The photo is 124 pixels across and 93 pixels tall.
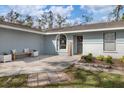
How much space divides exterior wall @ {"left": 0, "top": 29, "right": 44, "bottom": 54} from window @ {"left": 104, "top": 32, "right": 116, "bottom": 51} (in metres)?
6.74

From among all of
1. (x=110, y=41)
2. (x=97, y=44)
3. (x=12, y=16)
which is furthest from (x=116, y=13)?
(x=12, y=16)

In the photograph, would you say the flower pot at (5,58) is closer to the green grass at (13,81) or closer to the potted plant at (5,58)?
the potted plant at (5,58)

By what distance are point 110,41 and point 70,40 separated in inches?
164

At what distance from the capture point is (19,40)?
13.4m

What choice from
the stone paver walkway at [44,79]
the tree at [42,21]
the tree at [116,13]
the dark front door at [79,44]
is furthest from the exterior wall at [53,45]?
the tree at [42,21]

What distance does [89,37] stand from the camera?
Answer: 46.0ft

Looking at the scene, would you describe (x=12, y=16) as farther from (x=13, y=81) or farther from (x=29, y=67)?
(x=13, y=81)

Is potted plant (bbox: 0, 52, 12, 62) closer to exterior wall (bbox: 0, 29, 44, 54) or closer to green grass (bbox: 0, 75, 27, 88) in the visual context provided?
exterior wall (bbox: 0, 29, 44, 54)

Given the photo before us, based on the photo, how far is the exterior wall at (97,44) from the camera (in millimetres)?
12273

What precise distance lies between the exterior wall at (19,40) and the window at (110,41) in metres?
6.74

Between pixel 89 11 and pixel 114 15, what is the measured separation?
656 centimetres

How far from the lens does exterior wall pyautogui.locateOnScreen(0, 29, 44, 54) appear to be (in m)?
11.7
